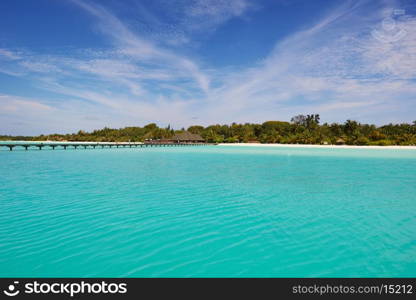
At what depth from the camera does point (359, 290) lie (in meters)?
3.48

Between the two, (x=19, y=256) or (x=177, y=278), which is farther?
(x=19, y=256)

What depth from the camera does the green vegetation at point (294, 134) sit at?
2086 inches

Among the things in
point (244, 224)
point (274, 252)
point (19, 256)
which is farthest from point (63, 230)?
point (274, 252)

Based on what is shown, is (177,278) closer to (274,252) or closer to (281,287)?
A: (281,287)

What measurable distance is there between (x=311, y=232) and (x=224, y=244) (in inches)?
75.8
